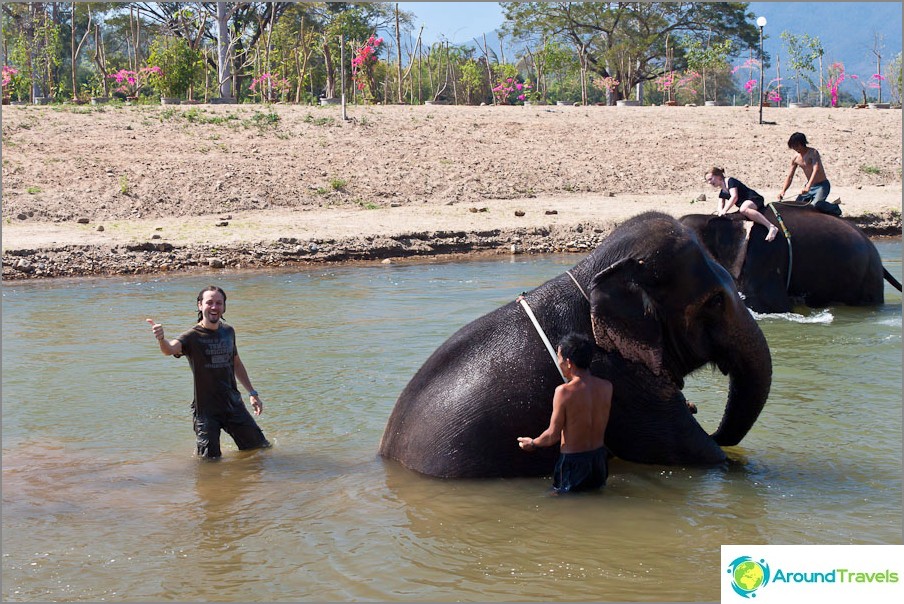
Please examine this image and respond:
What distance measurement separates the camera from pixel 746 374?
5.55 metres

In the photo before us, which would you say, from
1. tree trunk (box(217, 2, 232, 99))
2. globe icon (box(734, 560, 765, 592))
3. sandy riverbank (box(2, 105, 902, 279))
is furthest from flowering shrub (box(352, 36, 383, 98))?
globe icon (box(734, 560, 765, 592))

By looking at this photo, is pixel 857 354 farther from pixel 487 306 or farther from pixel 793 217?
pixel 487 306

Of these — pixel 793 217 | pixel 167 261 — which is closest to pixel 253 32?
pixel 167 261

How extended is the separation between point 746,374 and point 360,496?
2056 millimetres

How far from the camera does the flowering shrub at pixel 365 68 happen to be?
32.0m

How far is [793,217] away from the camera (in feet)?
36.5

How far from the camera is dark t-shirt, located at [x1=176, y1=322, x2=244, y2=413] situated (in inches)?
250

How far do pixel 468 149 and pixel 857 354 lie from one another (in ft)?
44.5

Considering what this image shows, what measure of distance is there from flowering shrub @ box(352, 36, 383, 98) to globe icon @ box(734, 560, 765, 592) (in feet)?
93.7

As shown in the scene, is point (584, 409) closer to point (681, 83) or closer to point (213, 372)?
point (213, 372)

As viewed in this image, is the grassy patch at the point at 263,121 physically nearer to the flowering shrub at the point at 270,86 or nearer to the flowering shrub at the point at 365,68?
the flowering shrub at the point at 270,86

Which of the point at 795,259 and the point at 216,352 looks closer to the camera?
the point at 216,352

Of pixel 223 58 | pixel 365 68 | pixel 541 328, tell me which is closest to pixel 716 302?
pixel 541 328

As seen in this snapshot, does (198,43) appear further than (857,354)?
Yes
